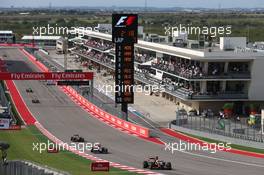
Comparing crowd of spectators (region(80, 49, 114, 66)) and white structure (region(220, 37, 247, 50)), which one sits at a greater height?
white structure (region(220, 37, 247, 50))

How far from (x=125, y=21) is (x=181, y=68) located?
62.7 feet

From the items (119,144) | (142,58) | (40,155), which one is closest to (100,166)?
(40,155)

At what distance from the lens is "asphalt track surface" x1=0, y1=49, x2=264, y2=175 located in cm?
4356

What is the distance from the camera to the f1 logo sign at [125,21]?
6141 cm

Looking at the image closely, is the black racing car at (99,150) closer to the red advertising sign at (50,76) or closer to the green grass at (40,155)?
the green grass at (40,155)

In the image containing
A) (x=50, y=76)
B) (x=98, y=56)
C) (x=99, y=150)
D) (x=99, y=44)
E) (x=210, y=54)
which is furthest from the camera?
(x=99, y=44)

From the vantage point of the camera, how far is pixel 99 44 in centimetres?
13000

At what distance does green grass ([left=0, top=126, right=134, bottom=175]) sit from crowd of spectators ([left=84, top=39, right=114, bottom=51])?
204 ft

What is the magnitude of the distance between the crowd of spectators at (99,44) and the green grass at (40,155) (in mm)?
62107

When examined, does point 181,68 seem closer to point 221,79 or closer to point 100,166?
point 221,79

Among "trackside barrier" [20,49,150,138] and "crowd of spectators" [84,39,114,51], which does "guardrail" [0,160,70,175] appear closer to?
"trackside barrier" [20,49,150,138]

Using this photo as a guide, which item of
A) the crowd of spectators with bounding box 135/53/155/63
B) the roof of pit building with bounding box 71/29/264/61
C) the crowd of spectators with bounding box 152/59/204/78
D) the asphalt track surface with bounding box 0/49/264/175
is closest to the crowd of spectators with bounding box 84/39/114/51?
the crowd of spectators with bounding box 135/53/155/63

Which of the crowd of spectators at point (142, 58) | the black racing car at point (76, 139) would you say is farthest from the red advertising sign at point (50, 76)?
the crowd of spectators at point (142, 58)

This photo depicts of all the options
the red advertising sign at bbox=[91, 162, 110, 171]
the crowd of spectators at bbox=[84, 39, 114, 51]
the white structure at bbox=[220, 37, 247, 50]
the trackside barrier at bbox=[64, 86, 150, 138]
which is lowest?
the crowd of spectators at bbox=[84, 39, 114, 51]
